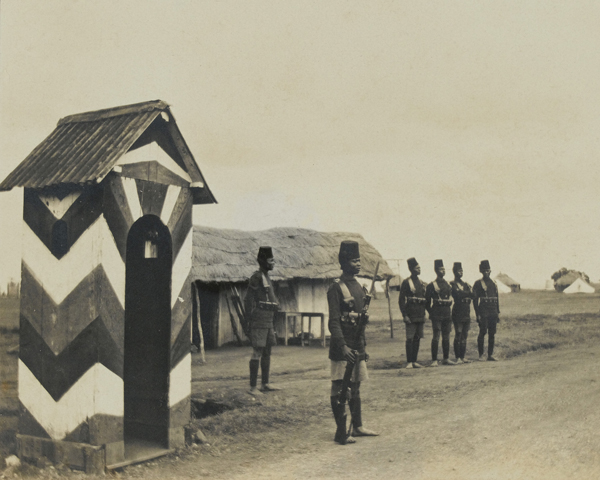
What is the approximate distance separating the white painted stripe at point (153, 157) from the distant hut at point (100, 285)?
0.01 meters

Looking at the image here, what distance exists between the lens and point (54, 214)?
5594 mm

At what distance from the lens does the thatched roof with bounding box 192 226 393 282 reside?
15.6 m

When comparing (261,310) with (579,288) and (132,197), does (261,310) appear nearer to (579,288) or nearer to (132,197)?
(132,197)

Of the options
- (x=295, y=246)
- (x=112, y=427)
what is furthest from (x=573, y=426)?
(x=295, y=246)

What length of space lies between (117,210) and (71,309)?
94 centimetres

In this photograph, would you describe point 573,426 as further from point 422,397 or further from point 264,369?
point 264,369

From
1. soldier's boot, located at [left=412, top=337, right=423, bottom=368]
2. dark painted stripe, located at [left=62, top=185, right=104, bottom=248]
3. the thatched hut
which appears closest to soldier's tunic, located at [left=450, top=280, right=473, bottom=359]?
soldier's boot, located at [left=412, top=337, right=423, bottom=368]

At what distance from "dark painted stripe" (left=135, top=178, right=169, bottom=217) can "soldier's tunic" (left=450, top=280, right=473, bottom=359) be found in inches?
331

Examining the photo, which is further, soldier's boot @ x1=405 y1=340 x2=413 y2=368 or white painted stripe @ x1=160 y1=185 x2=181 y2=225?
soldier's boot @ x1=405 y1=340 x2=413 y2=368

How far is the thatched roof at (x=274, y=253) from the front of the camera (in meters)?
15.6

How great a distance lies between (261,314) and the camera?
30.0 ft

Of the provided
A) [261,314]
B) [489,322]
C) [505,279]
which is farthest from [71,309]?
[505,279]

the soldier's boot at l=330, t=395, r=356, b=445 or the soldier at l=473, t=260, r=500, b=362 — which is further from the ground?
the soldier at l=473, t=260, r=500, b=362

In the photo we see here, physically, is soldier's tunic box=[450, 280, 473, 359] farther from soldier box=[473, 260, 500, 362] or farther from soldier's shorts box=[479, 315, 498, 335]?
soldier's shorts box=[479, 315, 498, 335]
